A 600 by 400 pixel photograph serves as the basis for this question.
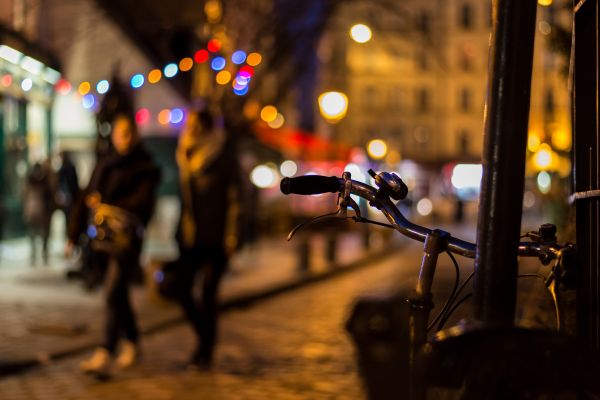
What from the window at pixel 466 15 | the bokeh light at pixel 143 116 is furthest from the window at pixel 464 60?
the bokeh light at pixel 143 116

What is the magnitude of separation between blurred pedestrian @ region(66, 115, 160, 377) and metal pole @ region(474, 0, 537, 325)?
538 centimetres

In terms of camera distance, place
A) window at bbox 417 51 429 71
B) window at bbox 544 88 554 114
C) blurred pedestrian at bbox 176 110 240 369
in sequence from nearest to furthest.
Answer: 1. blurred pedestrian at bbox 176 110 240 369
2. window at bbox 417 51 429 71
3. window at bbox 544 88 554 114

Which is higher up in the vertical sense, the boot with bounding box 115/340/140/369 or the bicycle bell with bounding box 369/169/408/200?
the bicycle bell with bounding box 369/169/408/200

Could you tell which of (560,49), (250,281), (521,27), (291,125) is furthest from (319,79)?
(521,27)

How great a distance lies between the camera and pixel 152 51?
22469 mm

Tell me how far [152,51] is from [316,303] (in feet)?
32.3

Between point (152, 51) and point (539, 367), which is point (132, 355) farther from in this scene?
point (152, 51)

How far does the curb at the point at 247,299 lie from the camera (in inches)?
339

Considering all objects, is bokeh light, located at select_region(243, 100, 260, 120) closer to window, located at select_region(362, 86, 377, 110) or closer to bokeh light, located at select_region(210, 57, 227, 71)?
bokeh light, located at select_region(210, 57, 227, 71)

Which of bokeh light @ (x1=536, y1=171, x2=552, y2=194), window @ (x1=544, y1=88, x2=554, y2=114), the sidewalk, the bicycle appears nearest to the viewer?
the bicycle

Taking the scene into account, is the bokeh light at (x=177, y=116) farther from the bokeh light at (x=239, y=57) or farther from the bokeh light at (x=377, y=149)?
the bokeh light at (x=377, y=149)

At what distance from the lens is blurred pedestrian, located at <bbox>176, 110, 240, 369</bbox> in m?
8.45

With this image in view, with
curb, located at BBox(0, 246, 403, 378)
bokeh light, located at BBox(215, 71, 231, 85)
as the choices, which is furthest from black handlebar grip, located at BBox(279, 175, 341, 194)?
bokeh light, located at BBox(215, 71, 231, 85)

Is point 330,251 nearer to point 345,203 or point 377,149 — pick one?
point 345,203
